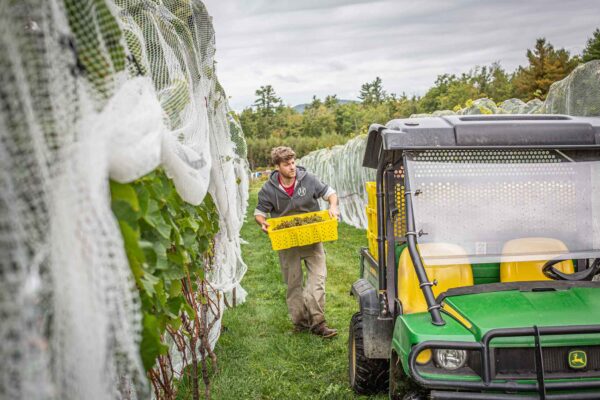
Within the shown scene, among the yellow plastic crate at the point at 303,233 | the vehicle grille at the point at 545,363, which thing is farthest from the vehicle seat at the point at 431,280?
the yellow plastic crate at the point at 303,233

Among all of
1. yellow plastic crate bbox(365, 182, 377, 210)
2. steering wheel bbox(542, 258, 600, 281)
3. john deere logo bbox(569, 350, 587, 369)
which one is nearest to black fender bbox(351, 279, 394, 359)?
yellow plastic crate bbox(365, 182, 377, 210)

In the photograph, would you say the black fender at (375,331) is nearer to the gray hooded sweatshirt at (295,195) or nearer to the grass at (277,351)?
the grass at (277,351)

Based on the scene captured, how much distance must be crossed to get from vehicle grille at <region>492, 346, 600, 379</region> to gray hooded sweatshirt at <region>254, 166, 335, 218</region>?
3.87 meters

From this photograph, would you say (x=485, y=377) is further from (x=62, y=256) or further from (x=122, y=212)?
(x=62, y=256)

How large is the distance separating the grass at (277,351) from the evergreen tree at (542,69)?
32953mm

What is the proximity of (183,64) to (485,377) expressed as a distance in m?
2.60

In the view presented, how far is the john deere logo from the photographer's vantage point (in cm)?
318

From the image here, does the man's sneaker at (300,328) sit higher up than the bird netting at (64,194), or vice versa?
the bird netting at (64,194)

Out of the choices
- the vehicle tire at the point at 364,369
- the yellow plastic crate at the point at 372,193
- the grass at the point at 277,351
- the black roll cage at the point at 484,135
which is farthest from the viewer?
the grass at the point at 277,351

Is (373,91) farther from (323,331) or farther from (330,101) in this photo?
(323,331)

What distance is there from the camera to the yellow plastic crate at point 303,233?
6520mm

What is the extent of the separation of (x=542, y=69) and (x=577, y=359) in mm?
39861

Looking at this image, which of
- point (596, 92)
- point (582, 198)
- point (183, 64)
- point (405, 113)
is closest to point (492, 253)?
point (582, 198)

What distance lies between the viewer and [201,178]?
3180 mm
